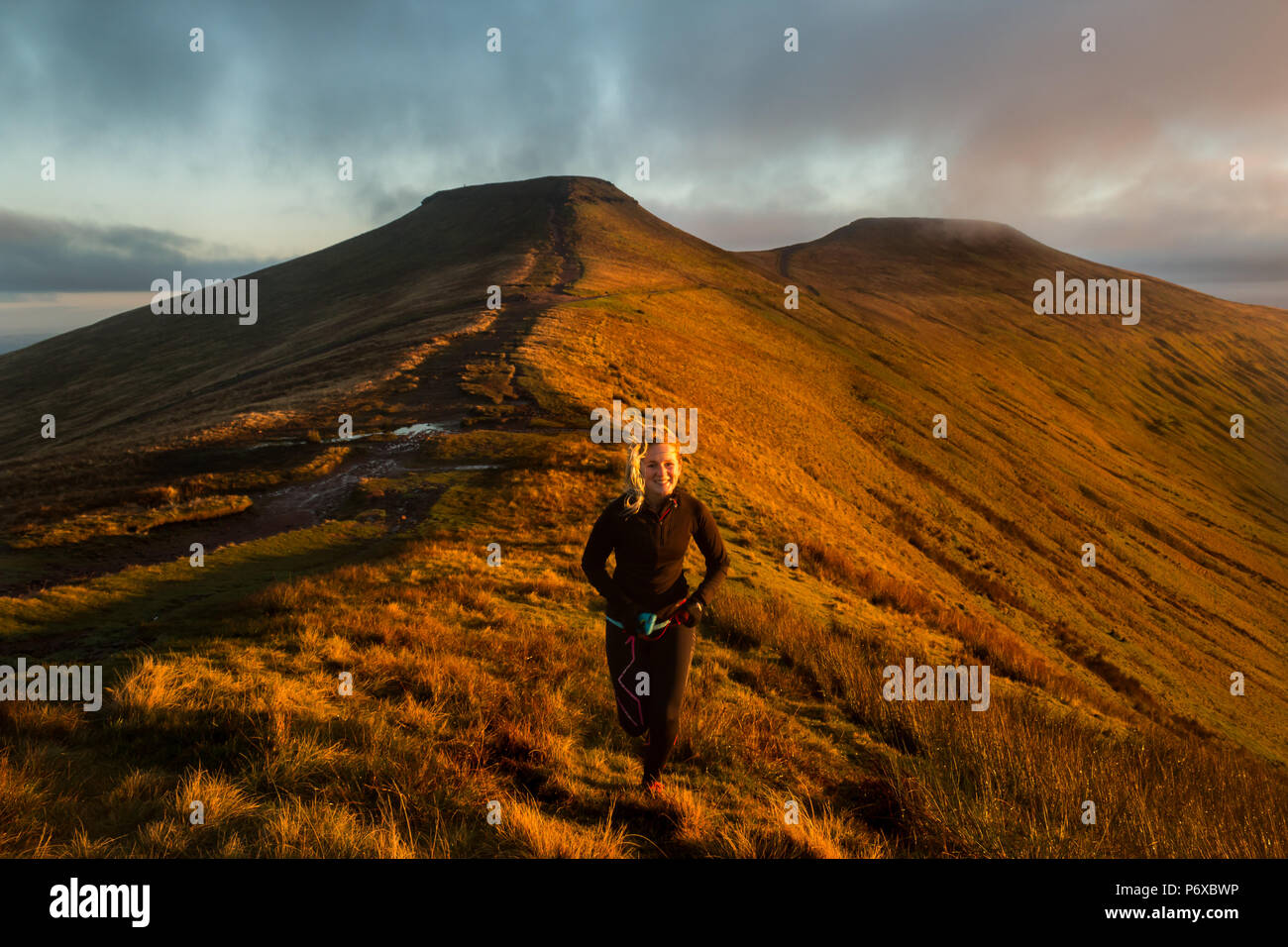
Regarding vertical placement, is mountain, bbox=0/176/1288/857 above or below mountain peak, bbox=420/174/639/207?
below

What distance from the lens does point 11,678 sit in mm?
5836

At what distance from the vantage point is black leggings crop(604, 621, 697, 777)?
4738 mm

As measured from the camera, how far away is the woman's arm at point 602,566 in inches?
189

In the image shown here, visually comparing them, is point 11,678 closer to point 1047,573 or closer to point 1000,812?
point 1000,812

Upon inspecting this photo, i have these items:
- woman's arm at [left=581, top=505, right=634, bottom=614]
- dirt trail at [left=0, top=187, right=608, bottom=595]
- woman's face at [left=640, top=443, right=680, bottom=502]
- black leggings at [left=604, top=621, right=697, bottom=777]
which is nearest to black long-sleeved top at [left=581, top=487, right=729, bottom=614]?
woman's arm at [left=581, top=505, right=634, bottom=614]

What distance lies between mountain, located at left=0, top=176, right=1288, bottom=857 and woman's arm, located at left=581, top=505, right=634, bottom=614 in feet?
5.09

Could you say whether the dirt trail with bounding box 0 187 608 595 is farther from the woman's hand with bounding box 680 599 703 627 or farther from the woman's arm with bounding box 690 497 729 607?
the woman's hand with bounding box 680 599 703 627

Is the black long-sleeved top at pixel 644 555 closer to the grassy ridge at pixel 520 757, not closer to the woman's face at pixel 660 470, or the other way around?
the woman's face at pixel 660 470

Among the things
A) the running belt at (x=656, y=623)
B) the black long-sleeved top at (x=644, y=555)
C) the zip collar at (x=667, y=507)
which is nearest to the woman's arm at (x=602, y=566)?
the black long-sleeved top at (x=644, y=555)

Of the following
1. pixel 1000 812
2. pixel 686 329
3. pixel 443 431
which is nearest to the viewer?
pixel 1000 812

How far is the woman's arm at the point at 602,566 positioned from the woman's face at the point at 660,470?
44cm

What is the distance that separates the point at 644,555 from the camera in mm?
4762
